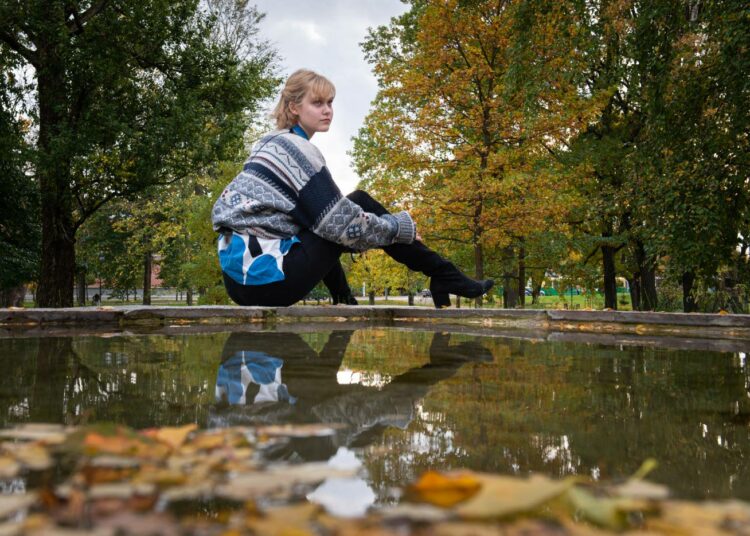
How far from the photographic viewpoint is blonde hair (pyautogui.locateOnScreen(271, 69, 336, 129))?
4094 millimetres

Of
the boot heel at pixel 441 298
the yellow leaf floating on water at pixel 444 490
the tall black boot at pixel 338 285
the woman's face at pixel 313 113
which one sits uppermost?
the woman's face at pixel 313 113

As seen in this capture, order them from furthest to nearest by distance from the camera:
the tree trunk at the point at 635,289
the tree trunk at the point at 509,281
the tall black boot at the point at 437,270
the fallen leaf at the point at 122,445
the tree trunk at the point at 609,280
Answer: the tree trunk at the point at 635,289 → the tree trunk at the point at 509,281 → the tree trunk at the point at 609,280 → the tall black boot at the point at 437,270 → the fallen leaf at the point at 122,445

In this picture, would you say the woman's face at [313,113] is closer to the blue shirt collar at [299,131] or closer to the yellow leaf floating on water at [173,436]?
the blue shirt collar at [299,131]

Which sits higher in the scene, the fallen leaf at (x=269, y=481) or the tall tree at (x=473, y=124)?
the tall tree at (x=473, y=124)

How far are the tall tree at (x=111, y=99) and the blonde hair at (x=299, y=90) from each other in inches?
387

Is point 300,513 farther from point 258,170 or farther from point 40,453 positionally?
point 258,170

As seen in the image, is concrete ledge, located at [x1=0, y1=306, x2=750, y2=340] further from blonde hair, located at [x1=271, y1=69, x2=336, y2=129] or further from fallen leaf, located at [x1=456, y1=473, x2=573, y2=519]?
fallen leaf, located at [x1=456, y1=473, x2=573, y2=519]

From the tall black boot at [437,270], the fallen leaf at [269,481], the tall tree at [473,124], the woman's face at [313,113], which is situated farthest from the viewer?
the tall tree at [473,124]

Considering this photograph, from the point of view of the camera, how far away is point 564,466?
1503 mm

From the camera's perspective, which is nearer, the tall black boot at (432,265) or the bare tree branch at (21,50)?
the tall black boot at (432,265)

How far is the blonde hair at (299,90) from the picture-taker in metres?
4.09

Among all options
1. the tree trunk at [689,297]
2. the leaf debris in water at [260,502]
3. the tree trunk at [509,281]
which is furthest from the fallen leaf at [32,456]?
the tree trunk at [509,281]

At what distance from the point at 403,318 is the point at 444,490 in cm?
643

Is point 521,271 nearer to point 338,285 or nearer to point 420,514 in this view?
point 338,285
